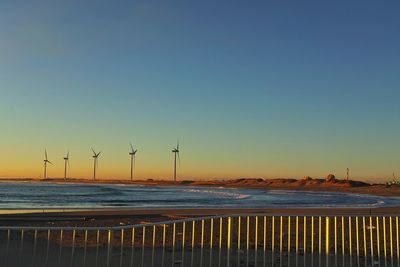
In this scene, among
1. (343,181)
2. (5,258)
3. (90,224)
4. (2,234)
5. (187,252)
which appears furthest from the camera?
(343,181)

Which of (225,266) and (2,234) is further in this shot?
(225,266)

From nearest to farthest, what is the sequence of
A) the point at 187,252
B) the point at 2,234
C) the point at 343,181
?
the point at 2,234 → the point at 187,252 → the point at 343,181

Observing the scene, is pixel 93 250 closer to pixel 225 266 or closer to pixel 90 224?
pixel 225 266

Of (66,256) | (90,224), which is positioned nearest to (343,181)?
(90,224)

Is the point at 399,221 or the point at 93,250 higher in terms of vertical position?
the point at 399,221

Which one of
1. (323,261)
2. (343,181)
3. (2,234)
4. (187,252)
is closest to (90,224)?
(187,252)

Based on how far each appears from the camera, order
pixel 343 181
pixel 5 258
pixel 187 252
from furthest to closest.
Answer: pixel 343 181 < pixel 187 252 < pixel 5 258

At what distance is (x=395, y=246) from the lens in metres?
11.7

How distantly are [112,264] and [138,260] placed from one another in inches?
62.8

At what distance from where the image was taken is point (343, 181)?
197875 millimetres

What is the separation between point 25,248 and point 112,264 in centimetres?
196

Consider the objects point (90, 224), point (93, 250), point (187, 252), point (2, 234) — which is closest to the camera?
point (2, 234)

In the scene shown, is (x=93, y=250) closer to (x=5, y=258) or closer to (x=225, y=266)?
(x=5, y=258)

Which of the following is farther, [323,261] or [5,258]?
[323,261]
